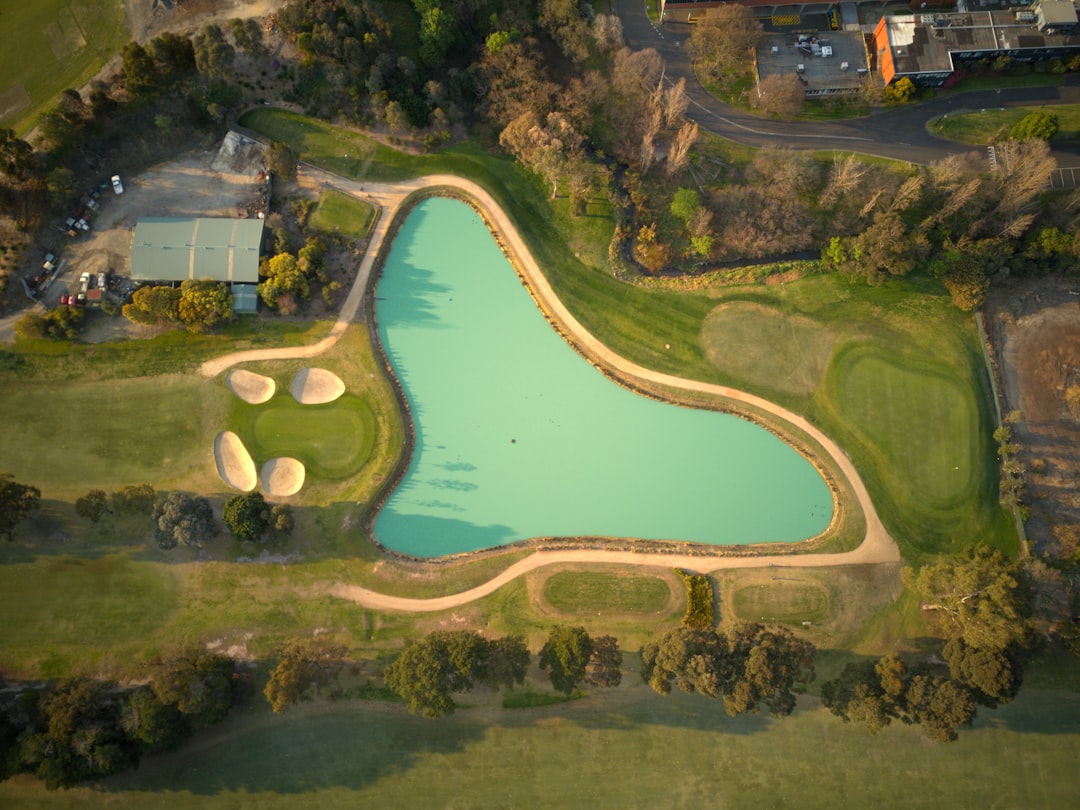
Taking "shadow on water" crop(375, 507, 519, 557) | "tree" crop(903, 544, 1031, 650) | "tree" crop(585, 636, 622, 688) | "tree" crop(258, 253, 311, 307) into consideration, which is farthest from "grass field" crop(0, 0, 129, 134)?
"tree" crop(903, 544, 1031, 650)

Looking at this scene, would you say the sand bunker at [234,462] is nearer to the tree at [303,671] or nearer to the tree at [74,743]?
the tree at [303,671]

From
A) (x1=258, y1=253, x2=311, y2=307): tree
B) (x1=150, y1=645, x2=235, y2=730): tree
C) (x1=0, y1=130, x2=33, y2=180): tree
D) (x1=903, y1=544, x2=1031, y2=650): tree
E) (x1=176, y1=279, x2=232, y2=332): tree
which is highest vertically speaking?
(x1=0, y1=130, x2=33, y2=180): tree

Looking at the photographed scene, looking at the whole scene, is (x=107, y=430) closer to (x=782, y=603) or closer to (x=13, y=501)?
(x=13, y=501)

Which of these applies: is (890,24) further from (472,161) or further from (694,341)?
(472,161)

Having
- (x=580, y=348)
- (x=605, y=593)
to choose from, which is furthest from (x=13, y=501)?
(x=605, y=593)

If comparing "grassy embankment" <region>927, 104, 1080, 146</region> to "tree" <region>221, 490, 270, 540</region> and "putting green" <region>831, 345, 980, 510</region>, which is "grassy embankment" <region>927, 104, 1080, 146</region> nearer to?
"putting green" <region>831, 345, 980, 510</region>

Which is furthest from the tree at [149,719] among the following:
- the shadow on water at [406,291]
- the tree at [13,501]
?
the shadow on water at [406,291]
